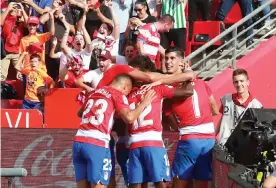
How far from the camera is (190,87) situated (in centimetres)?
1182

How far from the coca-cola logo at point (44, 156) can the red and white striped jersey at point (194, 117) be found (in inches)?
61.0

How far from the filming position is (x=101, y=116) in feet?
36.5

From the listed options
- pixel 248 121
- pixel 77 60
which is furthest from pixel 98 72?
pixel 248 121

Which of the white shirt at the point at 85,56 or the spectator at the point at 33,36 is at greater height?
the spectator at the point at 33,36

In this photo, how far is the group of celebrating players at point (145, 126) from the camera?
1113 centimetres


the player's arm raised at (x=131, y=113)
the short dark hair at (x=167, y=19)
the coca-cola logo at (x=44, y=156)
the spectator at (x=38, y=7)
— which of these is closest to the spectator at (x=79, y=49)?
the short dark hair at (x=167, y=19)

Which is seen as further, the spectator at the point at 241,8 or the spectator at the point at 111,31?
the spectator at the point at 241,8

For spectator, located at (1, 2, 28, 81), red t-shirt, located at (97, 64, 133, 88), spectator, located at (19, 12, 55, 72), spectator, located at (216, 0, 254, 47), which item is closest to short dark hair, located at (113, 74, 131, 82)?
red t-shirt, located at (97, 64, 133, 88)

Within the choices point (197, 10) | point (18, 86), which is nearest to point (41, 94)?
point (18, 86)

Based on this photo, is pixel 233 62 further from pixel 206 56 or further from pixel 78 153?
pixel 78 153

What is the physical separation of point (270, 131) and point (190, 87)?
168cm

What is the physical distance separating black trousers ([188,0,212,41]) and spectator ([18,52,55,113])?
9.04ft

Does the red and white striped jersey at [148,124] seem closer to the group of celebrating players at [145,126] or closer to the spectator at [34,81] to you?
the group of celebrating players at [145,126]

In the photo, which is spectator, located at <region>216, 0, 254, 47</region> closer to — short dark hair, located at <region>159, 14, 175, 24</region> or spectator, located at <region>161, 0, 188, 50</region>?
spectator, located at <region>161, 0, 188, 50</region>
